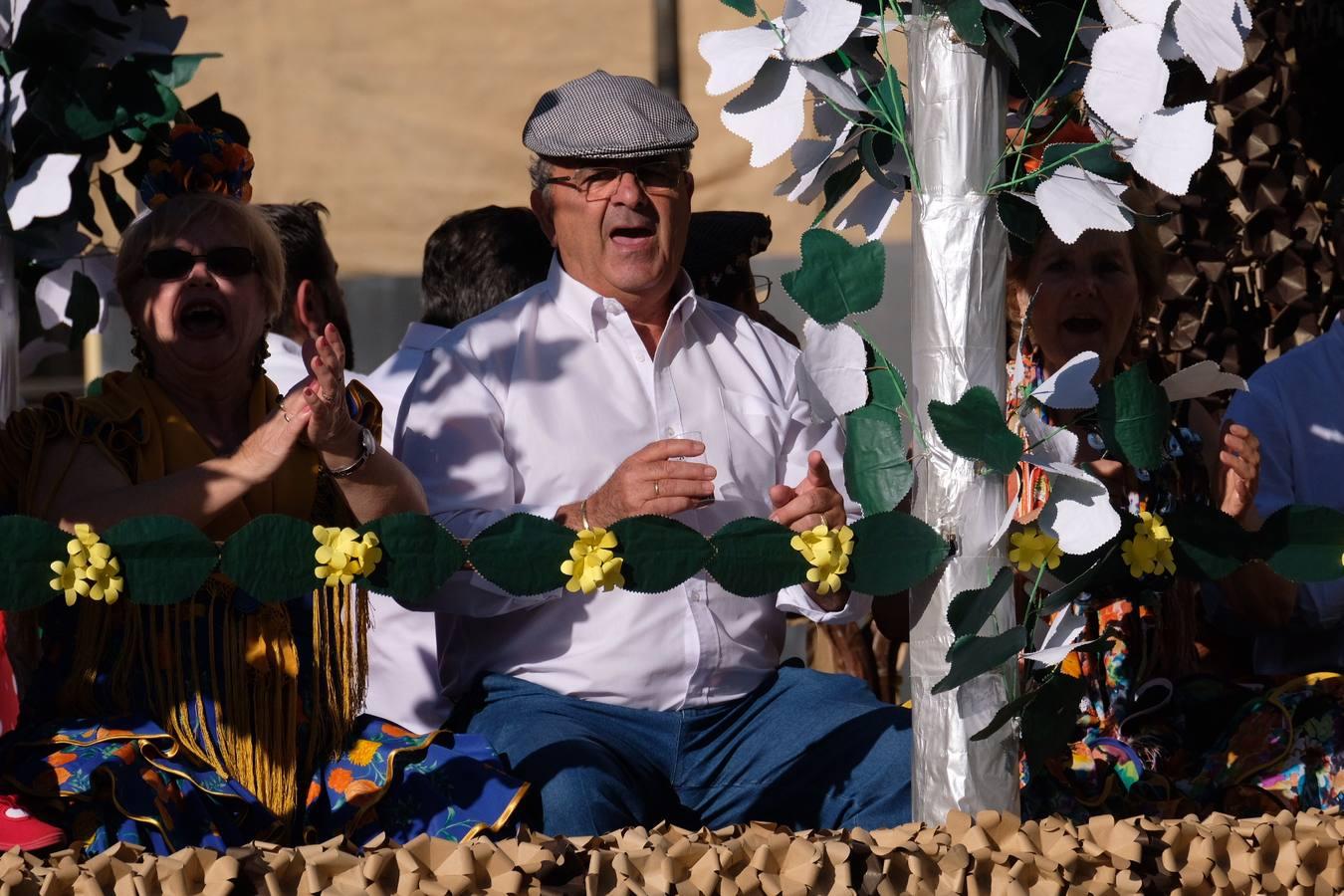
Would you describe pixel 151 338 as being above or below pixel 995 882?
above

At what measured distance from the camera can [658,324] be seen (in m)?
3.06

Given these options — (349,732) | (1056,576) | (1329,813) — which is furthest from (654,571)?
(1329,813)

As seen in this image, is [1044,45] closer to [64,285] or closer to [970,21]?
[970,21]

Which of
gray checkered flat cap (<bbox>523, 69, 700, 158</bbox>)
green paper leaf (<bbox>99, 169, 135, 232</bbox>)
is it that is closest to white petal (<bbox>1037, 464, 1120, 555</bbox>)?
gray checkered flat cap (<bbox>523, 69, 700, 158</bbox>)

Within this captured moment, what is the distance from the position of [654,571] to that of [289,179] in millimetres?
5258

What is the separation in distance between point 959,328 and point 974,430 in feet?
0.47

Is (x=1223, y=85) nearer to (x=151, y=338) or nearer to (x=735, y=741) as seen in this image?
(x=735, y=741)

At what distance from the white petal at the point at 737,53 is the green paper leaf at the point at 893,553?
1.79 feet

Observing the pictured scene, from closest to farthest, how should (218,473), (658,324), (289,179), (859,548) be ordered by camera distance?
(859,548) → (218,473) → (658,324) → (289,179)

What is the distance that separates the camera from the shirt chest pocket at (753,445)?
2.92 m

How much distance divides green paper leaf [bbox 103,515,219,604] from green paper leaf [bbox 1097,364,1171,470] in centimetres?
107

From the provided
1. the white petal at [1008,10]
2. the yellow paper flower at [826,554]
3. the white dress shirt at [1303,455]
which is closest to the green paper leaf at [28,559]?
the yellow paper flower at [826,554]

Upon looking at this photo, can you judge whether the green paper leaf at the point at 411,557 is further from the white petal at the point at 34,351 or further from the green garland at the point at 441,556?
the white petal at the point at 34,351

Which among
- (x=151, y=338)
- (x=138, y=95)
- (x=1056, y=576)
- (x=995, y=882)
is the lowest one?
(x=995, y=882)
